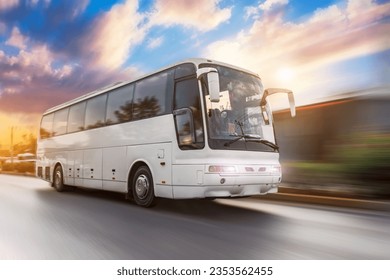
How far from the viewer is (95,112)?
9.47m

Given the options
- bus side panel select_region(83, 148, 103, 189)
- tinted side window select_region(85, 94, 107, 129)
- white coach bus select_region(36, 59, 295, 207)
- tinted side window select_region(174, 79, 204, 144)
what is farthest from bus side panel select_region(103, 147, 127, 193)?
tinted side window select_region(174, 79, 204, 144)

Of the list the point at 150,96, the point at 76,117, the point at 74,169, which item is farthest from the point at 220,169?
the point at 76,117

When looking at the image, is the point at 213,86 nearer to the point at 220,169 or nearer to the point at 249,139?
the point at 220,169

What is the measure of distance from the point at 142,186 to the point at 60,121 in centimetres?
551

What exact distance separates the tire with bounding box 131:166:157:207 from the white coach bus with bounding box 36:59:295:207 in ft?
0.06

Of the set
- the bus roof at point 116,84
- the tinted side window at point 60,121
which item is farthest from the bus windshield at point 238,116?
the tinted side window at point 60,121

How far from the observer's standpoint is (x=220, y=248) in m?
4.21

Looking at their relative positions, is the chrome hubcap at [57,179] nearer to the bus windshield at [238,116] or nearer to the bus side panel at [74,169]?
the bus side panel at [74,169]

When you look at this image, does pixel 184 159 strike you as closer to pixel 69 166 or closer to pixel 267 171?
pixel 267 171

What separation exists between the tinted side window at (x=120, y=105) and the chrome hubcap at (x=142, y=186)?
140cm

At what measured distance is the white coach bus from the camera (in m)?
6.02

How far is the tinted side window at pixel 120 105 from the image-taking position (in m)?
8.09

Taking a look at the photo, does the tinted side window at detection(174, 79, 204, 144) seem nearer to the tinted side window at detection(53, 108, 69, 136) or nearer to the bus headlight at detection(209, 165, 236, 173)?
the bus headlight at detection(209, 165, 236, 173)
